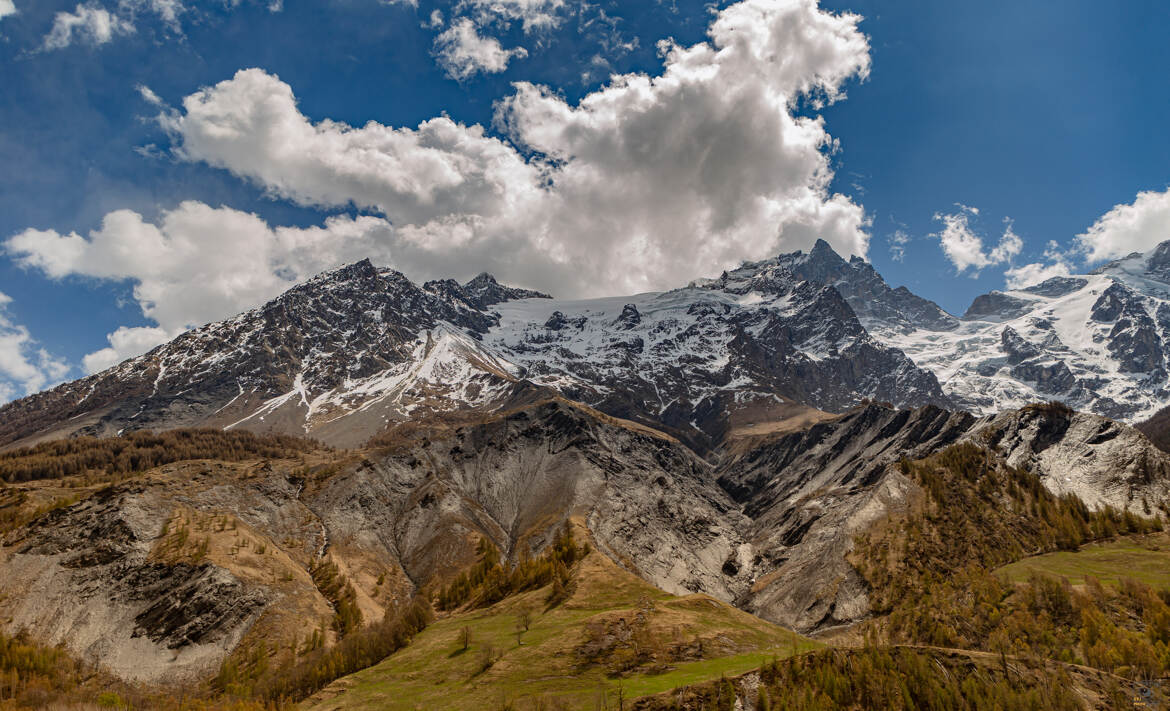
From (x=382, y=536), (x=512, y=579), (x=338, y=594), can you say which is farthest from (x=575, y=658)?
(x=382, y=536)

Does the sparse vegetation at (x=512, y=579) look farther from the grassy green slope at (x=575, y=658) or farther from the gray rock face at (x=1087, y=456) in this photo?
the gray rock face at (x=1087, y=456)

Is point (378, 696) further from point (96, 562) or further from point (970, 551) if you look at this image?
point (970, 551)

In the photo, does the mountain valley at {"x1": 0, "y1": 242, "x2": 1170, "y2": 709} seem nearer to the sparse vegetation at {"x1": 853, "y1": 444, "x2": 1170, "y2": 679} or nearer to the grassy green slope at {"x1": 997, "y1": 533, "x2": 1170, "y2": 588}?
the sparse vegetation at {"x1": 853, "y1": 444, "x2": 1170, "y2": 679}

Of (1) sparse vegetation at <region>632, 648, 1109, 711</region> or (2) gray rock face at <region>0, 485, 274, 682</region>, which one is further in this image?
(2) gray rock face at <region>0, 485, 274, 682</region>

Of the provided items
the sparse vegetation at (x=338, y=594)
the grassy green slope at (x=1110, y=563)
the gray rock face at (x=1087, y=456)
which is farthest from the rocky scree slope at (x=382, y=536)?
the grassy green slope at (x=1110, y=563)

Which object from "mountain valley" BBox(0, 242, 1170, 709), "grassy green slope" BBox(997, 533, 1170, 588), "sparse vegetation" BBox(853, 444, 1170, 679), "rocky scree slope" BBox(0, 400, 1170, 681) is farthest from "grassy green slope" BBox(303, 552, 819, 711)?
"grassy green slope" BBox(997, 533, 1170, 588)

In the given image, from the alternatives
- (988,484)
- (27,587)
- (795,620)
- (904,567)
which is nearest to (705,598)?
(795,620)

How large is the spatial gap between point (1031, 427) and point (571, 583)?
12124 cm

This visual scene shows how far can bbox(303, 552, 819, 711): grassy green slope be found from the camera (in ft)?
181

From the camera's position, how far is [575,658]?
213ft

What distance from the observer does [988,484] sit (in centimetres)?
12269

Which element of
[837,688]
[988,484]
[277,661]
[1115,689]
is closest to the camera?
[1115,689]

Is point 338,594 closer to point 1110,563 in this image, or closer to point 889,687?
point 889,687

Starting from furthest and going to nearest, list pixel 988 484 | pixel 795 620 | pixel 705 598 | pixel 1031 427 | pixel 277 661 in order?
pixel 1031 427 → pixel 988 484 → pixel 795 620 → pixel 277 661 → pixel 705 598
